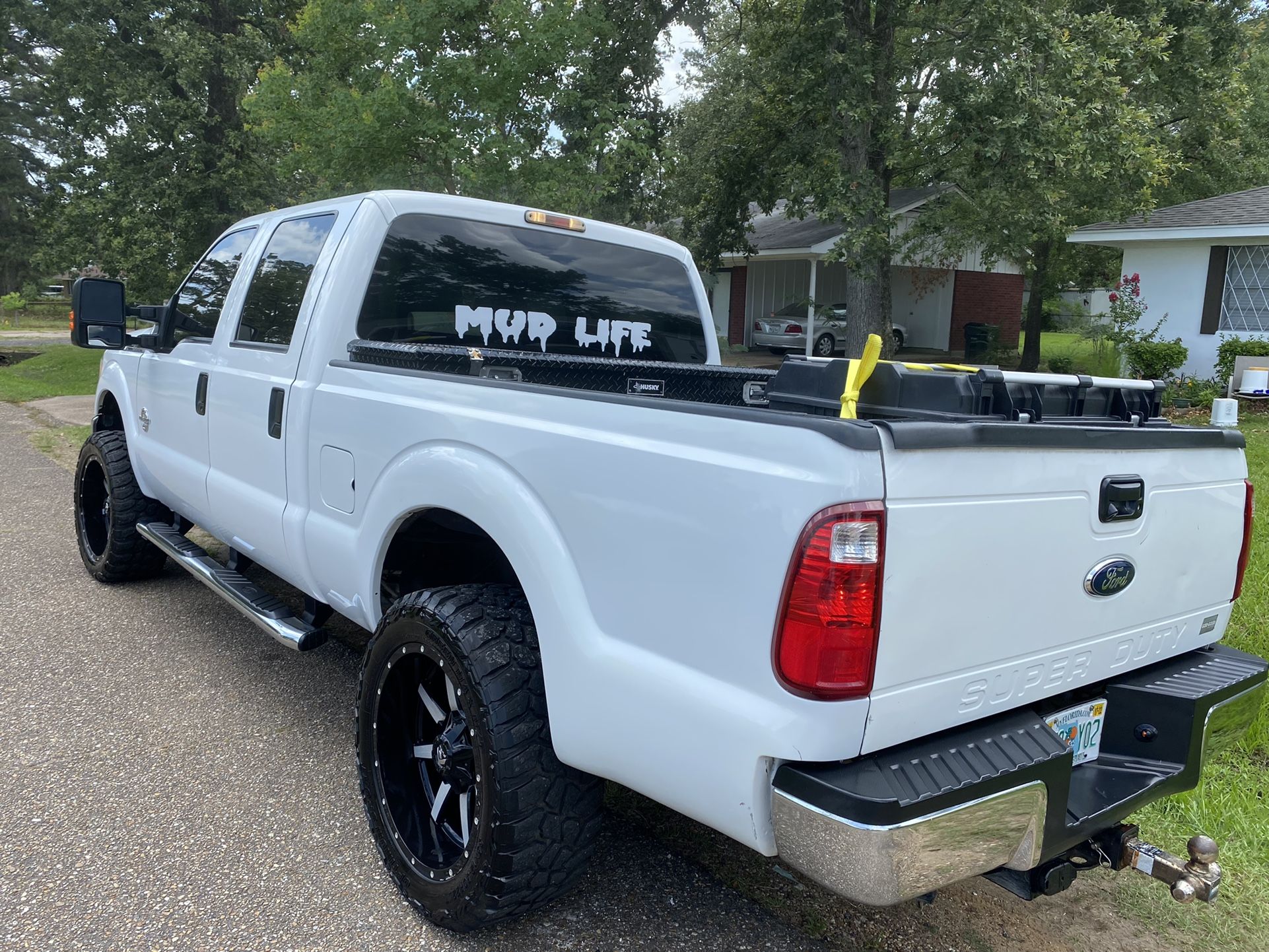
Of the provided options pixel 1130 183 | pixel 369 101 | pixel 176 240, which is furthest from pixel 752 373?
pixel 176 240

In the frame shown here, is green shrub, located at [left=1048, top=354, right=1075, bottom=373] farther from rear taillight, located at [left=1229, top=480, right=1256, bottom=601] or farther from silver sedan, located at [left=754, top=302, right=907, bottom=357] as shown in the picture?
rear taillight, located at [left=1229, top=480, right=1256, bottom=601]

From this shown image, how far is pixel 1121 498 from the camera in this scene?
2.19 m

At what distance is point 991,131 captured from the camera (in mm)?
12945

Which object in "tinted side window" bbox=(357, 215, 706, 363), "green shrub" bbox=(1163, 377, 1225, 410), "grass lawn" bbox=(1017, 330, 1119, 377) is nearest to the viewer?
"tinted side window" bbox=(357, 215, 706, 363)

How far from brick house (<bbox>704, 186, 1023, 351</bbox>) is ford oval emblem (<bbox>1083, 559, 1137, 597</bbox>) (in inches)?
965

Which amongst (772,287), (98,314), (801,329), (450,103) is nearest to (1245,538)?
(98,314)

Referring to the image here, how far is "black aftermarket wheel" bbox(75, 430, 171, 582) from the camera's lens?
5.23 meters

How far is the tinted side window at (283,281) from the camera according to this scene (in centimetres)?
368

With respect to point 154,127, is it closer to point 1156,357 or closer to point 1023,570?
point 1156,357

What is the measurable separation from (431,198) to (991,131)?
37.6ft

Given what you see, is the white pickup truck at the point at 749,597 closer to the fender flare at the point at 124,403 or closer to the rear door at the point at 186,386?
the rear door at the point at 186,386

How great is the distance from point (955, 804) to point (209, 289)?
4128 mm

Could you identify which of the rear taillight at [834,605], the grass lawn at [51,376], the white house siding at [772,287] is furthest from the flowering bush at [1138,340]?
the grass lawn at [51,376]

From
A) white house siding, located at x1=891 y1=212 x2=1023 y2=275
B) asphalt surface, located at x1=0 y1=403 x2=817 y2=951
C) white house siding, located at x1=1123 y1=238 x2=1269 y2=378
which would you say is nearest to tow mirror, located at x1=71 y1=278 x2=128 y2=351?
asphalt surface, located at x1=0 y1=403 x2=817 y2=951
